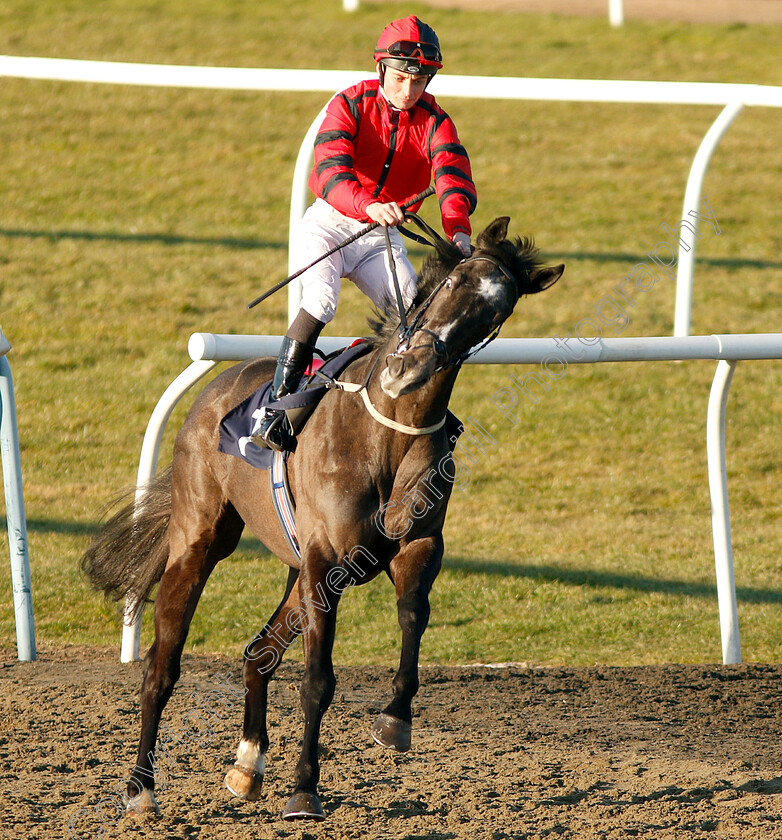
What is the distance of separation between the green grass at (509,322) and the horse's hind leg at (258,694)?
1883 mm

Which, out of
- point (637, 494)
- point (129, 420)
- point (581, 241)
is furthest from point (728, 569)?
point (581, 241)

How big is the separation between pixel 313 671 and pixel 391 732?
283mm

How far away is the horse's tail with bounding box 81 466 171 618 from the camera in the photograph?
434 centimetres

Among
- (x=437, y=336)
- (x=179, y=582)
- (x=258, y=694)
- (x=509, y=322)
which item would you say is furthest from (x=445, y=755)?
(x=509, y=322)

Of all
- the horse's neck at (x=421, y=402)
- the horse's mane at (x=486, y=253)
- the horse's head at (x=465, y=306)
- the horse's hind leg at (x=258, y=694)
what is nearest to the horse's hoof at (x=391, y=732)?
the horse's hind leg at (x=258, y=694)

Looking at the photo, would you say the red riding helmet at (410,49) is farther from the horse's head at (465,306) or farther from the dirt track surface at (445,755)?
the dirt track surface at (445,755)

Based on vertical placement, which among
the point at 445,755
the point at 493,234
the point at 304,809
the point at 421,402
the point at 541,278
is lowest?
the point at 445,755

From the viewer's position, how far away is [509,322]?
9422 millimetres

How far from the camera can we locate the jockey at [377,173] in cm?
348

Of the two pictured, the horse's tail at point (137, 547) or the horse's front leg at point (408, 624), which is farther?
the horse's tail at point (137, 547)

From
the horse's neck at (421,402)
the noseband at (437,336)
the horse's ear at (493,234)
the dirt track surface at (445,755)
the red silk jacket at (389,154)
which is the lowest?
the dirt track surface at (445,755)

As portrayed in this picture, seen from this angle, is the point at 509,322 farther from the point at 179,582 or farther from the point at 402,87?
the point at 402,87

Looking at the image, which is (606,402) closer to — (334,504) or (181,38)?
(334,504)

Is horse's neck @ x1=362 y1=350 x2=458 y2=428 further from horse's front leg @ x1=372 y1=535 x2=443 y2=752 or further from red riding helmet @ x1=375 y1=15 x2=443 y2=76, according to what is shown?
red riding helmet @ x1=375 y1=15 x2=443 y2=76
